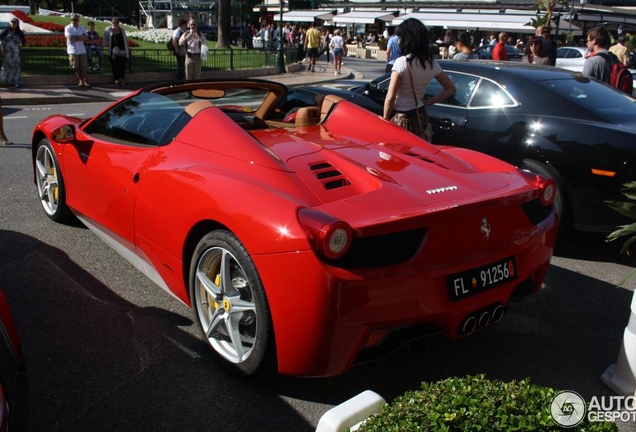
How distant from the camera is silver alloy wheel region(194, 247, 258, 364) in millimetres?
3287

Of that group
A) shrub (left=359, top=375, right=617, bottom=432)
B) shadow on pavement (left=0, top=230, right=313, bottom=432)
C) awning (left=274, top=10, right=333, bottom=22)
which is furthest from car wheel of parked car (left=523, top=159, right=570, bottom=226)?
awning (left=274, top=10, right=333, bottom=22)

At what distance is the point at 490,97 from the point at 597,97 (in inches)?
38.2

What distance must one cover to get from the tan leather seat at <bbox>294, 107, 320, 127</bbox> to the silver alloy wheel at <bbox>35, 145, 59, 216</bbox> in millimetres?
2168

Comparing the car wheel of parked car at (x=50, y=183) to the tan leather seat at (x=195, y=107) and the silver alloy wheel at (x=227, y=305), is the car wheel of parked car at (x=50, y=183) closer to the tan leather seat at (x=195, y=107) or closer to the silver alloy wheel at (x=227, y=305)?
the tan leather seat at (x=195, y=107)

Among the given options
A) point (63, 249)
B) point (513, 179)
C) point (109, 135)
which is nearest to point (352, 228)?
point (513, 179)

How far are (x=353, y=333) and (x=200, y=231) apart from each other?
111 centimetres

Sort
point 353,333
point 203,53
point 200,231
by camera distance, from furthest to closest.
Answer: point 203,53
point 200,231
point 353,333

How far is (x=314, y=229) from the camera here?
112 inches

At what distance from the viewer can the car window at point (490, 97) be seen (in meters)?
6.21

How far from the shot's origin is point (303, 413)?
3.14 metres

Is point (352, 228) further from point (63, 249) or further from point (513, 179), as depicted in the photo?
point (63, 249)

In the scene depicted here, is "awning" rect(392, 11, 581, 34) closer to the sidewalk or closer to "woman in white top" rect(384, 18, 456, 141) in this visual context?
the sidewalk

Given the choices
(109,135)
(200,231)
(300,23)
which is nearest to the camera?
(200,231)

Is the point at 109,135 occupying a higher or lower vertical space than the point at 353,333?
higher
